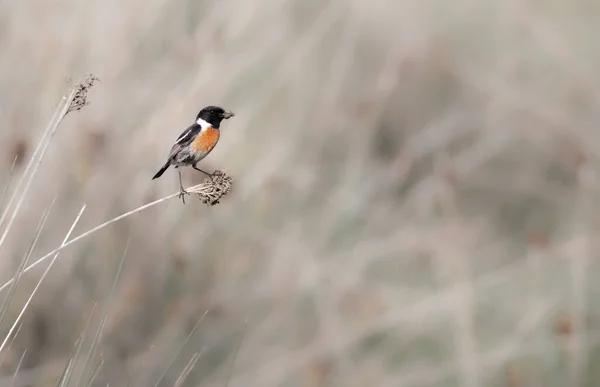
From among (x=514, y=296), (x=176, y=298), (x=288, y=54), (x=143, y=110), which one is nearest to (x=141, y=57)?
(x=143, y=110)

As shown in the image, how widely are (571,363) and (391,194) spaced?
631mm

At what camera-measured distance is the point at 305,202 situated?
7.03 ft

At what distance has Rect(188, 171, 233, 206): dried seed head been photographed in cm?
100

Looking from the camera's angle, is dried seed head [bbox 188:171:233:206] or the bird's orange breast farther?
the bird's orange breast

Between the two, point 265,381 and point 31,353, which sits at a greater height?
point 265,381

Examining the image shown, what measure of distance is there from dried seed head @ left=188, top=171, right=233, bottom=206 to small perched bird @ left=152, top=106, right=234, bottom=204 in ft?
0.82

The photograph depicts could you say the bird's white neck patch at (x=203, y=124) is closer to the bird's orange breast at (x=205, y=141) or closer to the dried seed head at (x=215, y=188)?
the bird's orange breast at (x=205, y=141)

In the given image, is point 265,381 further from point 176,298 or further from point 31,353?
point 31,353

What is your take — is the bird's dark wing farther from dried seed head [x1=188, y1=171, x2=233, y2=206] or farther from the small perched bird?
dried seed head [x1=188, y1=171, x2=233, y2=206]

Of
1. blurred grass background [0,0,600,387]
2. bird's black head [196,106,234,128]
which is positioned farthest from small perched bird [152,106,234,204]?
blurred grass background [0,0,600,387]

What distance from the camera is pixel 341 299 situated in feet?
6.64

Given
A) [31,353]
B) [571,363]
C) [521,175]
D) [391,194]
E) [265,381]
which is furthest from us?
[521,175]

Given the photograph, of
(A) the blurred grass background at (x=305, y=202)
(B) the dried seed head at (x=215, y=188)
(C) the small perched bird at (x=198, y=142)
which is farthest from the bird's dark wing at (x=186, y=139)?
(A) the blurred grass background at (x=305, y=202)

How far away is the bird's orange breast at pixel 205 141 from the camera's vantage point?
1288mm
